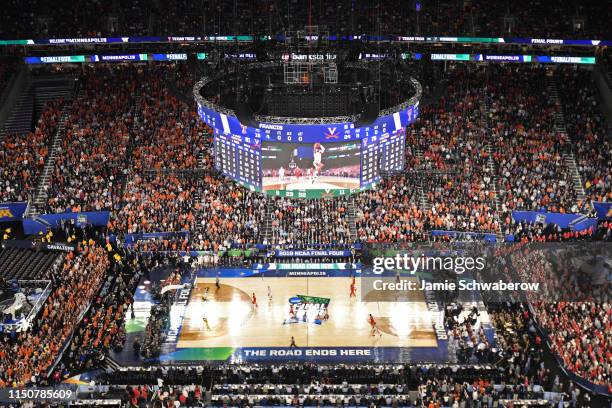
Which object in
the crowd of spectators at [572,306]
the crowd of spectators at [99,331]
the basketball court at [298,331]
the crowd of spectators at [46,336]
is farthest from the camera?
the basketball court at [298,331]

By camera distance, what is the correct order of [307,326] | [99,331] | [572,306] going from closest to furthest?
[572,306] → [99,331] → [307,326]

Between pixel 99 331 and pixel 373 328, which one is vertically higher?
pixel 373 328

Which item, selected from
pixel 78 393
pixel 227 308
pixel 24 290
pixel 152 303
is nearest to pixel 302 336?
pixel 227 308

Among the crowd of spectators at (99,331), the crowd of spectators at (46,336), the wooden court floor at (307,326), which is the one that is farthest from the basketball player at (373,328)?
the crowd of spectators at (46,336)

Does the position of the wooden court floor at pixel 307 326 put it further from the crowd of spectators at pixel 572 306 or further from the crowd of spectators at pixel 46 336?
the crowd of spectators at pixel 572 306

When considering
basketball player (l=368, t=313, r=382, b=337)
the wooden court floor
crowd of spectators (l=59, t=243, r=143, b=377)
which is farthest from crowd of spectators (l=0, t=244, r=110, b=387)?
basketball player (l=368, t=313, r=382, b=337)

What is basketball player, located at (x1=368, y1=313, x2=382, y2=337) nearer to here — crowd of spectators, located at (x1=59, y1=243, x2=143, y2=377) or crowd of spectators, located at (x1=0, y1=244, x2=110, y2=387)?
crowd of spectators, located at (x1=59, y1=243, x2=143, y2=377)

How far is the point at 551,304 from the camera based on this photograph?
45.7m

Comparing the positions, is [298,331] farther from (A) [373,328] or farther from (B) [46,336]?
(B) [46,336]

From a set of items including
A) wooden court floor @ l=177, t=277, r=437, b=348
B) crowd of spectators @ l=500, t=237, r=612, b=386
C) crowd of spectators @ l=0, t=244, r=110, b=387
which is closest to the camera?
crowd of spectators @ l=500, t=237, r=612, b=386

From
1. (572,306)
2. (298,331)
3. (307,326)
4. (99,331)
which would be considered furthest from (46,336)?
(572,306)

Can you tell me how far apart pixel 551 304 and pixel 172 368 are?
691 inches

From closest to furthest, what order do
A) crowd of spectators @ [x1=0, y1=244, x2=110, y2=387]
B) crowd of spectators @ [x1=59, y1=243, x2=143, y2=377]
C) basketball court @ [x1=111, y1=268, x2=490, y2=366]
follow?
crowd of spectators @ [x1=0, y1=244, x2=110, y2=387], crowd of spectators @ [x1=59, y1=243, x2=143, y2=377], basketball court @ [x1=111, y1=268, x2=490, y2=366]

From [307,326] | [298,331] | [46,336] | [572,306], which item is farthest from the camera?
[307,326]
